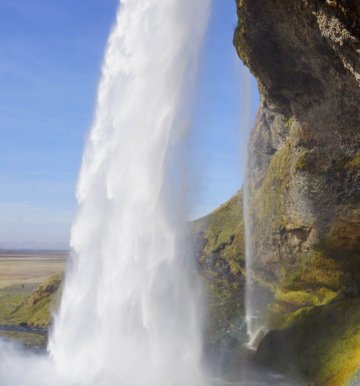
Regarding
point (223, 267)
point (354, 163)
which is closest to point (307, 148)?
point (354, 163)

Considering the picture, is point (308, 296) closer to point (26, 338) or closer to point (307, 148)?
point (307, 148)

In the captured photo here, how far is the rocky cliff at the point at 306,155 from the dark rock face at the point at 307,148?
5 centimetres

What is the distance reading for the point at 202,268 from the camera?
4103 centimetres

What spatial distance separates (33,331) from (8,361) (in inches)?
573

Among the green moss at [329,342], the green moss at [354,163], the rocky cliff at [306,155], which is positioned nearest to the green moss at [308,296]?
the rocky cliff at [306,155]

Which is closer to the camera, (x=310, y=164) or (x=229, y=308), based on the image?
(x=310, y=164)

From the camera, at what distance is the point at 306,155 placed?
83.8ft

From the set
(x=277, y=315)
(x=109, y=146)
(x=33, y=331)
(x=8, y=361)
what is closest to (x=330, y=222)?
(x=277, y=315)

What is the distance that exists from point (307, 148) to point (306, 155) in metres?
0.36

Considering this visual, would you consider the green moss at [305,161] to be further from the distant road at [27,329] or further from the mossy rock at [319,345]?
the distant road at [27,329]

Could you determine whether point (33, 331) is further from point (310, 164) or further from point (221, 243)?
point (310, 164)

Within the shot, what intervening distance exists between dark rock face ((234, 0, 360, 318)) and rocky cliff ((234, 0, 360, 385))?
5cm

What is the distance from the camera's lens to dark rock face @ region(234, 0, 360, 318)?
19.0 meters

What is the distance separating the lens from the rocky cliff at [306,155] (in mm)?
18984
